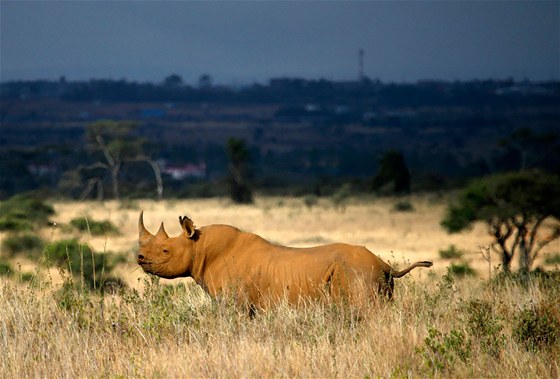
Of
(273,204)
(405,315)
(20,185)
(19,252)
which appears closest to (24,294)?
(405,315)

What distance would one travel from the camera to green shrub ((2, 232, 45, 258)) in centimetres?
2662

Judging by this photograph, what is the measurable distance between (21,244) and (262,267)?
19270 millimetres

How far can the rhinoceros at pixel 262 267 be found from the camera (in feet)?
30.0

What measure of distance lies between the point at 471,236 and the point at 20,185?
5636 centimetres

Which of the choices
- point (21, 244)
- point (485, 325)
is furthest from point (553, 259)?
point (485, 325)

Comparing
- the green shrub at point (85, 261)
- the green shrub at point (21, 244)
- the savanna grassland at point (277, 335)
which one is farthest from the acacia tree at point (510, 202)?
the savanna grassland at point (277, 335)

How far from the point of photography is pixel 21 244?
1088 inches

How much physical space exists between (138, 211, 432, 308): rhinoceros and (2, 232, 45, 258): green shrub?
16695 millimetres

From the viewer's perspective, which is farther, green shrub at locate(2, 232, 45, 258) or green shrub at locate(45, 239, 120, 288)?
green shrub at locate(2, 232, 45, 258)

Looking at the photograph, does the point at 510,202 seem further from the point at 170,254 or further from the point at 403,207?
the point at 170,254

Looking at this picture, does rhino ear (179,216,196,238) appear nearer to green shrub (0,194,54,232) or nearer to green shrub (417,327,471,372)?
green shrub (417,327,471,372)

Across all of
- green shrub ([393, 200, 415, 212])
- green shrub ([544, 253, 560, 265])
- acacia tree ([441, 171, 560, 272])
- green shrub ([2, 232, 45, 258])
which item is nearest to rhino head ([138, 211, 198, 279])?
green shrub ([2, 232, 45, 258])

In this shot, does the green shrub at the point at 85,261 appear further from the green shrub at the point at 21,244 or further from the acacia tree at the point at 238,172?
the acacia tree at the point at 238,172

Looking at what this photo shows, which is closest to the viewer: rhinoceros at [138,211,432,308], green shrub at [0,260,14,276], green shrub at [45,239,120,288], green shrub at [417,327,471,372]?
green shrub at [417,327,471,372]
